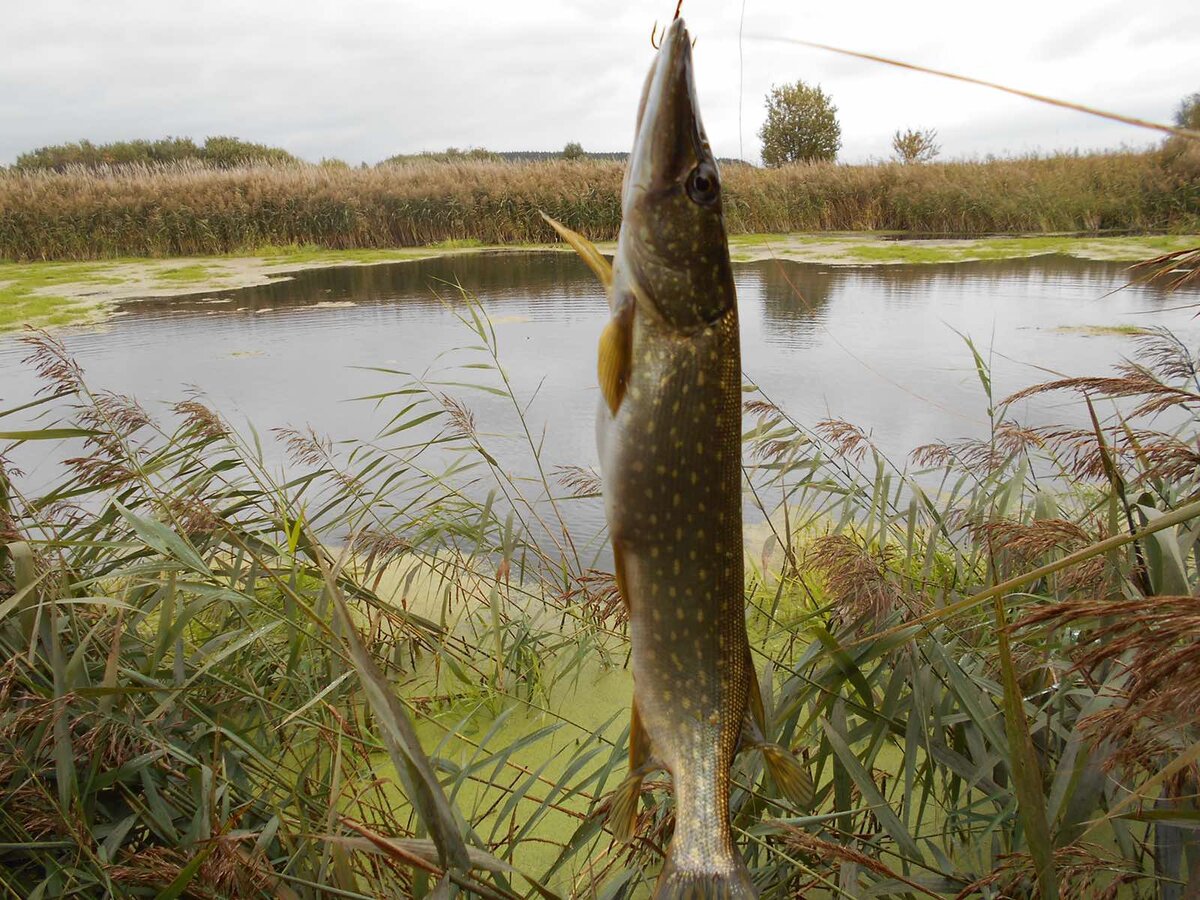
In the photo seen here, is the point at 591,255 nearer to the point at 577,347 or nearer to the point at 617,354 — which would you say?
the point at 617,354

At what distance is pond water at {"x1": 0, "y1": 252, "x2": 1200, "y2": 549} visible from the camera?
455 cm

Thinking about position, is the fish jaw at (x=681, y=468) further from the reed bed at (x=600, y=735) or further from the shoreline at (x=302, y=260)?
the shoreline at (x=302, y=260)

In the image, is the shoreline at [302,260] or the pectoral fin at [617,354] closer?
the pectoral fin at [617,354]

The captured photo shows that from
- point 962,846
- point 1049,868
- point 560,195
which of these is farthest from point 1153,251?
point 1049,868

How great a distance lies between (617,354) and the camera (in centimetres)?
83

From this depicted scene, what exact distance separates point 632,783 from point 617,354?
19.8 inches

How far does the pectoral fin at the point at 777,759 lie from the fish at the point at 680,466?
5cm

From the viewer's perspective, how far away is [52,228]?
12.1 meters

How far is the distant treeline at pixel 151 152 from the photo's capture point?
106 ft

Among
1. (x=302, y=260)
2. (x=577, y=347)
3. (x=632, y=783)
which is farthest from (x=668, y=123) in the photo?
(x=302, y=260)

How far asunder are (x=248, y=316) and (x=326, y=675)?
245 inches

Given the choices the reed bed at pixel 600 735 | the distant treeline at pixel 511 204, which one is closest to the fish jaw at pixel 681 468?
the reed bed at pixel 600 735

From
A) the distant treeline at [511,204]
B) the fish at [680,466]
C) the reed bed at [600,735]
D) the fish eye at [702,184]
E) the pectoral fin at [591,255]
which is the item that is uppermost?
the distant treeline at [511,204]

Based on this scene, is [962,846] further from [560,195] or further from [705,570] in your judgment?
[560,195]
